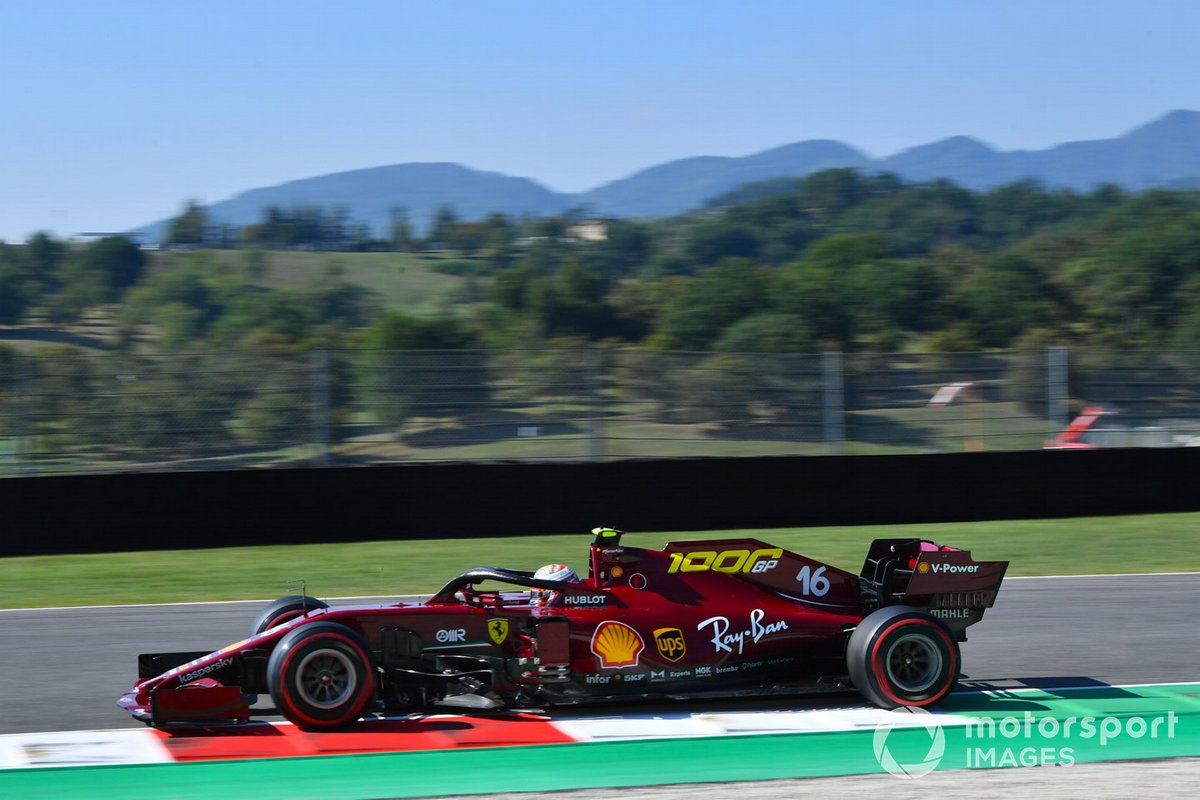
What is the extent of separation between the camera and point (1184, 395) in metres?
18.1

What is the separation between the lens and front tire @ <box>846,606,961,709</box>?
23.8 ft

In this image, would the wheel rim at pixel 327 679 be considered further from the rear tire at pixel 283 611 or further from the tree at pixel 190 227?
the tree at pixel 190 227

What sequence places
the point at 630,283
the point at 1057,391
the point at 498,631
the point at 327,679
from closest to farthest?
the point at 327,679, the point at 498,631, the point at 1057,391, the point at 630,283

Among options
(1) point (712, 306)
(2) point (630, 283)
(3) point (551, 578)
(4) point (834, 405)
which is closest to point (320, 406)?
(4) point (834, 405)

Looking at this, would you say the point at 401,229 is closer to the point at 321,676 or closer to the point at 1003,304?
the point at 1003,304

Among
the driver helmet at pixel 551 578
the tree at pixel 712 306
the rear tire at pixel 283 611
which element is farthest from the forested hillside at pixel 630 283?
the driver helmet at pixel 551 578

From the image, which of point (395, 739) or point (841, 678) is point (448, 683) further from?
point (841, 678)

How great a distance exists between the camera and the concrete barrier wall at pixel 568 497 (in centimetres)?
1491

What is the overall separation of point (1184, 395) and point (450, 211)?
145 ft

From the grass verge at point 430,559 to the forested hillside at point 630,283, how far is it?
16.8 meters

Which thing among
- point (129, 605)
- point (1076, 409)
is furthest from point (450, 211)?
point (129, 605)

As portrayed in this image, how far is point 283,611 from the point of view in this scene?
765cm

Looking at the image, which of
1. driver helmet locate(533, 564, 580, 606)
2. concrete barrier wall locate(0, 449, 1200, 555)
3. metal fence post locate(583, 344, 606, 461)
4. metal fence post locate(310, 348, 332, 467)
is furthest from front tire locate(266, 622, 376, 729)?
metal fence post locate(583, 344, 606, 461)

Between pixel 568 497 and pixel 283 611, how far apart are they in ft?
27.4
